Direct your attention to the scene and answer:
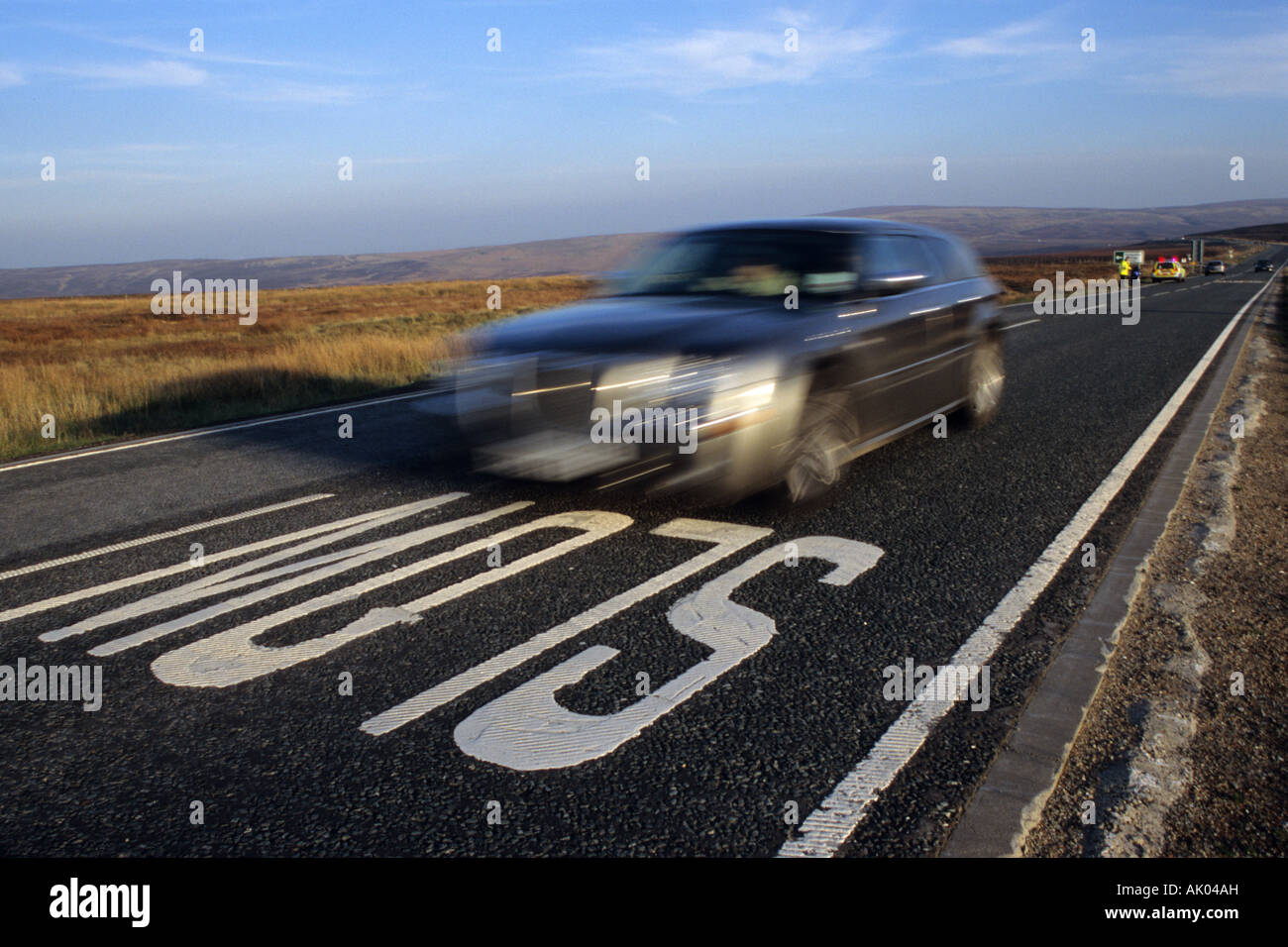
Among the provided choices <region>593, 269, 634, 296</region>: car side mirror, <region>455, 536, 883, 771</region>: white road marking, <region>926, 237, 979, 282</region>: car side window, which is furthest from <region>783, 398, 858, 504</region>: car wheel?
<region>926, 237, 979, 282</region>: car side window

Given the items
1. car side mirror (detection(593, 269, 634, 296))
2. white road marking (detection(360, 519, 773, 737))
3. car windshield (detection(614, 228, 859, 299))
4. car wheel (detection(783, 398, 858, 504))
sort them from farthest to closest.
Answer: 1. car side mirror (detection(593, 269, 634, 296))
2. car windshield (detection(614, 228, 859, 299))
3. car wheel (detection(783, 398, 858, 504))
4. white road marking (detection(360, 519, 773, 737))

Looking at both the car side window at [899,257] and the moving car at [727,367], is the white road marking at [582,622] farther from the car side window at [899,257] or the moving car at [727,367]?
the car side window at [899,257]

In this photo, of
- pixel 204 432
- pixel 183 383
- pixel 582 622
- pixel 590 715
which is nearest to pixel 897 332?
pixel 582 622

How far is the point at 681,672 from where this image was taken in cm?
336

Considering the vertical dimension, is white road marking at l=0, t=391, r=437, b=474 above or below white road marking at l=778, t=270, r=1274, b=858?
above

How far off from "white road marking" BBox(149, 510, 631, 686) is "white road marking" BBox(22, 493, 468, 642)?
2.03 feet

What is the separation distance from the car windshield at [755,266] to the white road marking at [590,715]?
2375 mm

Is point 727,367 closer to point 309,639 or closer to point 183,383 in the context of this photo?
point 309,639

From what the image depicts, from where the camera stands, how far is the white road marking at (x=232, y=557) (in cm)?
405

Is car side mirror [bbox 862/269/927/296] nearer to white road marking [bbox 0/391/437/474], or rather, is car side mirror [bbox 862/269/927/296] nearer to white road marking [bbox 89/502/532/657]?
white road marking [bbox 89/502/532/657]

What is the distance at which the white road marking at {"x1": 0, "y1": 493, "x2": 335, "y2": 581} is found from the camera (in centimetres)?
473

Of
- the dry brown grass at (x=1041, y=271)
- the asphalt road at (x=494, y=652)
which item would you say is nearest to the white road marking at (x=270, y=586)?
the asphalt road at (x=494, y=652)

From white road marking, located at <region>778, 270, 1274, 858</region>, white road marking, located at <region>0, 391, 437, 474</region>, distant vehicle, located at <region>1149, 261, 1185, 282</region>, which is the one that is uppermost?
distant vehicle, located at <region>1149, 261, 1185, 282</region>
